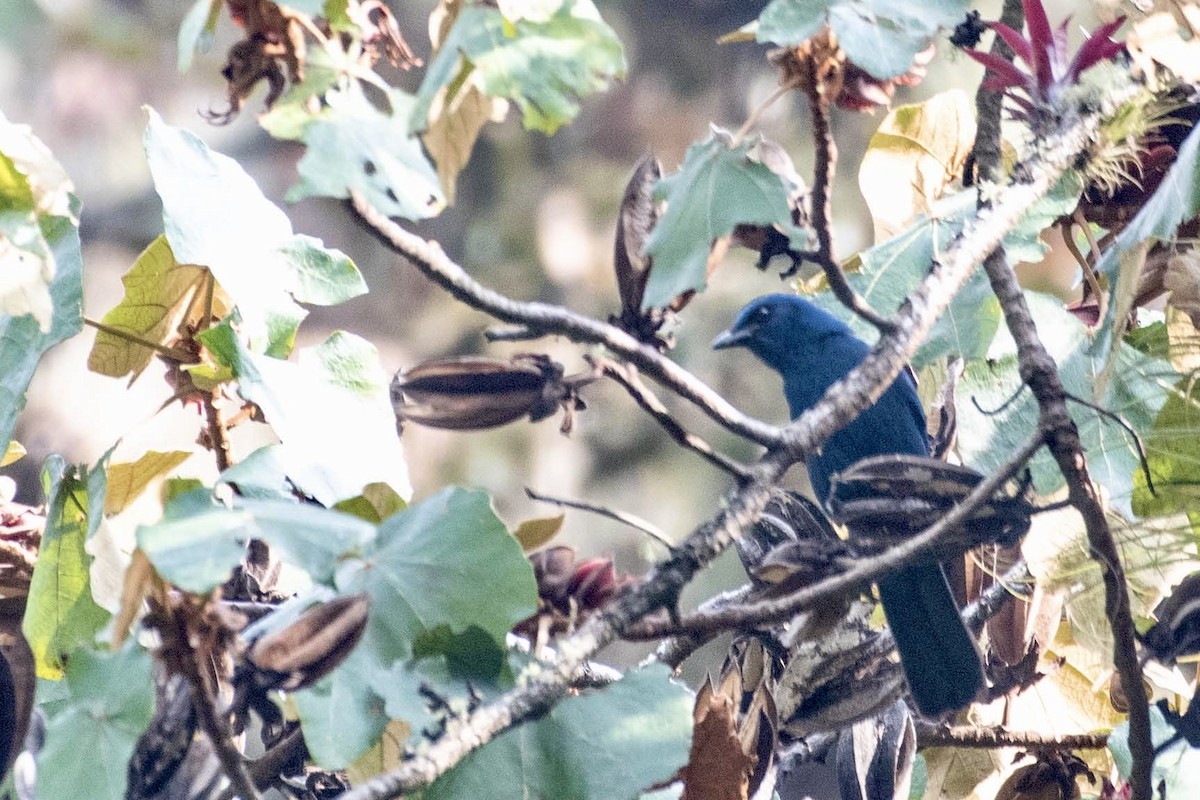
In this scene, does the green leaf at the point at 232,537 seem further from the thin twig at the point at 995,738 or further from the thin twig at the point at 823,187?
the thin twig at the point at 995,738

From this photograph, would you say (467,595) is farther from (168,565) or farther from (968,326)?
(968,326)

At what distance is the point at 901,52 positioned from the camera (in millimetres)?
766

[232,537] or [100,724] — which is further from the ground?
[232,537]

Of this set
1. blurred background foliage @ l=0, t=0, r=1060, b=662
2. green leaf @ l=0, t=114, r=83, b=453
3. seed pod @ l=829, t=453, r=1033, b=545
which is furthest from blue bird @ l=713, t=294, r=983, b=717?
blurred background foliage @ l=0, t=0, r=1060, b=662

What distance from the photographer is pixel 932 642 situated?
107cm

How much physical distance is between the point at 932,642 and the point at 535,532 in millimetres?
430

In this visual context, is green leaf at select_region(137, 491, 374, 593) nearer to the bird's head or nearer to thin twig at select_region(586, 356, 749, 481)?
thin twig at select_region(586, 356, 749, 481)

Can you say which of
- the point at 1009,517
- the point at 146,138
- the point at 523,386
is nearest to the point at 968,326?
the point at 1009,517

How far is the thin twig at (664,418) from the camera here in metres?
0.72

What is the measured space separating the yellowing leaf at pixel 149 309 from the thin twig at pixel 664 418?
45cm

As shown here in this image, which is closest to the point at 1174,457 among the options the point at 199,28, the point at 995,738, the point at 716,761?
the point at 995,738

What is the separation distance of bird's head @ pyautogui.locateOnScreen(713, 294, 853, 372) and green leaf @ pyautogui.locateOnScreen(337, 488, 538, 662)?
2.78 ft

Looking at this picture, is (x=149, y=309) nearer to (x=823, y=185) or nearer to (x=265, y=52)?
(x=265, y=52)

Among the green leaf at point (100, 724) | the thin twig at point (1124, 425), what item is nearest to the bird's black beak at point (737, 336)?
the thin twig at point (1124, 425)
